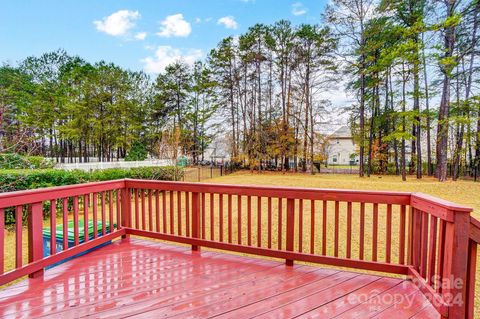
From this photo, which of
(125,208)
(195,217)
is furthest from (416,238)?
(125,208)

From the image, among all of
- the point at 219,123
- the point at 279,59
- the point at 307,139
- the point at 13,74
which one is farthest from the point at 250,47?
the point at 13,74

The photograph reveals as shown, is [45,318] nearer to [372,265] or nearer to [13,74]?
[372,265]

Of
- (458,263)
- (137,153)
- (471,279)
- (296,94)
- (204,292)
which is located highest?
(296,94)

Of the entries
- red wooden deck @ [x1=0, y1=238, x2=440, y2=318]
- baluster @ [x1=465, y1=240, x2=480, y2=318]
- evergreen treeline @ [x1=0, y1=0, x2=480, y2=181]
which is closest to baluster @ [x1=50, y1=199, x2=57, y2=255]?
red wooden deck @ [x1=0, y1=238, x2=440, y2=318]

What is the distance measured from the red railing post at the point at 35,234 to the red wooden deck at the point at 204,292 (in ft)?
0.65

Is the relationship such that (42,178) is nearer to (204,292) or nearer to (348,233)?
(204,292)

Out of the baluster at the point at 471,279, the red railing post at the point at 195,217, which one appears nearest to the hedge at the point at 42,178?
the red railing post at the point at 195,217

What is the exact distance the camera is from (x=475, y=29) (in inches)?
462

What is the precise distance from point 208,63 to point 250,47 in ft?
11.7

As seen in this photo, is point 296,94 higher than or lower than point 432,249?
higher

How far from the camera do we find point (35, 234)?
246 cm

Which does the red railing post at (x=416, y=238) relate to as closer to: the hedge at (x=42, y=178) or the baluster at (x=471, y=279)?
the baluster at (x=471, y=279)

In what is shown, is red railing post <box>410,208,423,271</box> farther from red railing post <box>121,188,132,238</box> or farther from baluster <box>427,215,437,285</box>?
red railing post <box>121,188,132,238</box>

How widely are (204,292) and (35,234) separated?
1.69m
